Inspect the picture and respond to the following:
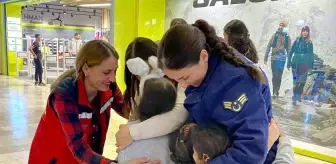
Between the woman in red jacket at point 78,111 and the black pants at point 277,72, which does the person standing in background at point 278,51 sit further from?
the woman in red jacket at point 78,111

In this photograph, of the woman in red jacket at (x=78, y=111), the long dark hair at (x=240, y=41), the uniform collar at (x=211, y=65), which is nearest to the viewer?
the uniform collar at (x=211, y=65)

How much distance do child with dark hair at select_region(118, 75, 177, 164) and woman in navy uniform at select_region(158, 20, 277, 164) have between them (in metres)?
0.07

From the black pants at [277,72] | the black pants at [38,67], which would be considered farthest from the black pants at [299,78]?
the black pants at [38,67]

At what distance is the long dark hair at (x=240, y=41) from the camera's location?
264 cm

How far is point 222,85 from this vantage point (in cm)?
101

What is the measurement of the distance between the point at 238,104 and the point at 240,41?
5.91 feet

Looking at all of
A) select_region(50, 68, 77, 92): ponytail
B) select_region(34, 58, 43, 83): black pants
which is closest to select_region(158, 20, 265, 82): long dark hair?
select_region(50, 68, 77, 92): ponytail

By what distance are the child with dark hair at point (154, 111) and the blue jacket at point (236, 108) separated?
0.31 ft

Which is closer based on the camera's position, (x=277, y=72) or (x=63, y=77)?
(x=63, y=77)

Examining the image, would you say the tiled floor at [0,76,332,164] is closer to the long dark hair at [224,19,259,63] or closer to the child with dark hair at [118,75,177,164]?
the long dark hair at [224,19,259,63]

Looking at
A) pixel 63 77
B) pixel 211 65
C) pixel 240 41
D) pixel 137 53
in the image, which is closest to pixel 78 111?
pixel 63 77

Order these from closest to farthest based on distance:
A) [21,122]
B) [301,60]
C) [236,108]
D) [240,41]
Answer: [236,108], [240,41], [301,60], [21,122]

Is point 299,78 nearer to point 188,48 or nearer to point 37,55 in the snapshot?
point 188,48

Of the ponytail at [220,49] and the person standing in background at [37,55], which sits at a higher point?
the ponytail at [220,49]
